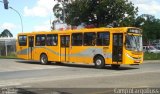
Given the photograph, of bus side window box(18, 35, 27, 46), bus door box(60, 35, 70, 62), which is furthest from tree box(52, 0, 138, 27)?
bus door box(60, 35, 70, 62)

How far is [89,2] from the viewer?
55.5m

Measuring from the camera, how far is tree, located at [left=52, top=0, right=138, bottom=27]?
180ft

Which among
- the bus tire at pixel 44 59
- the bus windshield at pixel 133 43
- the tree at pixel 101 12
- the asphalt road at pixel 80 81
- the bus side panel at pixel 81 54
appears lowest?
the asphalt road at pixel 80 81

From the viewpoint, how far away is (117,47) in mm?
28047

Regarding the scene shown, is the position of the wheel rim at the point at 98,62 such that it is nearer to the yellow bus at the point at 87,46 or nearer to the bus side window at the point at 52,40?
the yellow bus at the point at 87,46

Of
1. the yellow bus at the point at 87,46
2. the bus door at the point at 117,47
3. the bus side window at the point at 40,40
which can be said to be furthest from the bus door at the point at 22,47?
the bus door at the point at 117,47

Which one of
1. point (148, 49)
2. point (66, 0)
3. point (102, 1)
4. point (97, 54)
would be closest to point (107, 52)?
A: point (97, 54)

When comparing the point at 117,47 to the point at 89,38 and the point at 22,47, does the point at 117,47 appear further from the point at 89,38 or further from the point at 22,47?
the point at 22,47

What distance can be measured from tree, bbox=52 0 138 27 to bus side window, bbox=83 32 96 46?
24366mm

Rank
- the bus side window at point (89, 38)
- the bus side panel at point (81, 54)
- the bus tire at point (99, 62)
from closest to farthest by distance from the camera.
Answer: the bus tire at point (99, 62)
the bus side window at point (89, 38)
the bus side panel at point (81, 54)

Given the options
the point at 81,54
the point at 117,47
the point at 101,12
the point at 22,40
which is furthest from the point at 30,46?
the point at 101,12

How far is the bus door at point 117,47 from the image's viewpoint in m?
27.9

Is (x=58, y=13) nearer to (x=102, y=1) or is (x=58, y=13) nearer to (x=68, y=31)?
(x=102, y=1)

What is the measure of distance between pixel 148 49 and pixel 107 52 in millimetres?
49653
